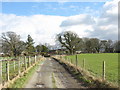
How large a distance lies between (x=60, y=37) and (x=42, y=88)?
237 feet

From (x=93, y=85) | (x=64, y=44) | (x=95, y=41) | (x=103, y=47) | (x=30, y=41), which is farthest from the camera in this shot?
(x=103, y=47)

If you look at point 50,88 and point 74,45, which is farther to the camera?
point 74,45

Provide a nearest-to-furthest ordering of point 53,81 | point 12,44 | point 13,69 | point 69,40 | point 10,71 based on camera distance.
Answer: point 53,81 < point 10,71 < point 13,69 < point 12,44 < point 69,40

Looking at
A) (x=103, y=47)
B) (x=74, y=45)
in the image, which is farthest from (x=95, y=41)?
(x=74, y=45)

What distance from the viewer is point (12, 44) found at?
2283 inches

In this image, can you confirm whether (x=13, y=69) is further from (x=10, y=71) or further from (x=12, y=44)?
(x=12, y=44)

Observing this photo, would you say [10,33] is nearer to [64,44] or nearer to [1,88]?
[64,44]

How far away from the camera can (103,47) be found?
112812 millimetres

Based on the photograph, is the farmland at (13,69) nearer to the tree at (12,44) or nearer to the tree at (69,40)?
the tree at (12,44)

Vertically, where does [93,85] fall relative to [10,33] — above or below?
below

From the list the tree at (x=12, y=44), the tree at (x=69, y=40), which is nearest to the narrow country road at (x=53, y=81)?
the tree at (x=12, y=44)

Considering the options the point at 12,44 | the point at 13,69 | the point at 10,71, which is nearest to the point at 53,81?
the point at 10,71

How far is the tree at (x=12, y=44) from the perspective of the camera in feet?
186

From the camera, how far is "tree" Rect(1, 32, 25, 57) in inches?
2228
